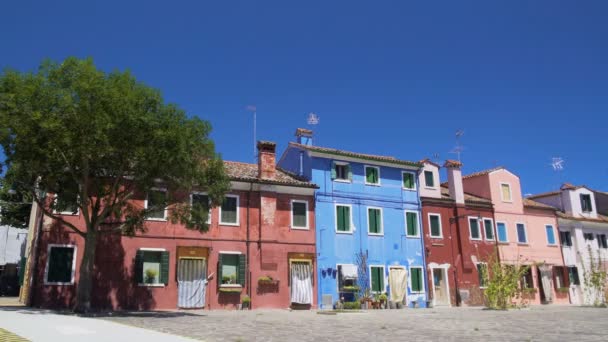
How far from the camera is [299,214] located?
28500 millimetres

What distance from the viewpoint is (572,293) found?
37750 millimetres

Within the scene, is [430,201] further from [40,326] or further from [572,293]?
[40,326]

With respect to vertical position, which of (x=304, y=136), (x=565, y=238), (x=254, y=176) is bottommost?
(x=565, y=238)

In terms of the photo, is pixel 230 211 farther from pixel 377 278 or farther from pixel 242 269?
pixel 377 278

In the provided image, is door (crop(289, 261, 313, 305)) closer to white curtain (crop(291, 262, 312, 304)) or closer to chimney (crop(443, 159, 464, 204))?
white curtain (crop(291, 262, 312, 304))

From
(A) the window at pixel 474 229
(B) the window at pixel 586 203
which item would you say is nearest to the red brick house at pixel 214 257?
(A) the window at pixel 474 229

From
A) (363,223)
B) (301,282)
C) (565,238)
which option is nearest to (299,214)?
(301,282)

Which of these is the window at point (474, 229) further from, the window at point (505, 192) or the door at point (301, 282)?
the door at point (301, 282)

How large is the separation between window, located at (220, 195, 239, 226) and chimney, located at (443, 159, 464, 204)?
51.1 ft

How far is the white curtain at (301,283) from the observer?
2702 centimetres

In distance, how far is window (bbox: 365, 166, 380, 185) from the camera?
3157cm

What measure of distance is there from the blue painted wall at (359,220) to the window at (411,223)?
0.27m

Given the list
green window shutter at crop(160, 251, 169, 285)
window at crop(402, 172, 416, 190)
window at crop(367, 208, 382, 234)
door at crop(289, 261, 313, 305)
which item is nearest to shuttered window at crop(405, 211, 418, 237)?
window at crop(402, 172, 416, 190)

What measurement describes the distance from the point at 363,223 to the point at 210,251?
9721mm
